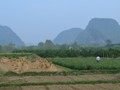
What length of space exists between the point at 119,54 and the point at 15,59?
24637 millimetres

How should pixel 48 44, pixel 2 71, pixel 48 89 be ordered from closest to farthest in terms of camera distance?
1. pixel 48 89
2. pixel 2 71
3. pixel 48 44

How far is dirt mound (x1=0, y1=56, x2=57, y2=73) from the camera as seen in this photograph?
3238 centimetres

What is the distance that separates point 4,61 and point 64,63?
8.14 metres

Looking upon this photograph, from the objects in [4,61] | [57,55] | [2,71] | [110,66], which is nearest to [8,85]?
[2,71]

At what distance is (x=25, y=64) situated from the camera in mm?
33219

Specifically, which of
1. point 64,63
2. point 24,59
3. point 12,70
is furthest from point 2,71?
point 64,63

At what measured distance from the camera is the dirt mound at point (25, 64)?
32375 millimetres

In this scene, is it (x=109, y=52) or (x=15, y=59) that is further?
(x=109, y=52)

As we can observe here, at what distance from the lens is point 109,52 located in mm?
53812

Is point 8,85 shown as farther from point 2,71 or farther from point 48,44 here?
point 48,44

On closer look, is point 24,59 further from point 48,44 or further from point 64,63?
point 48,44

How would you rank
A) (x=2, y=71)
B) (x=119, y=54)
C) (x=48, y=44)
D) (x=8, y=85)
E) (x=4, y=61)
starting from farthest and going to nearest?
1. (x=48, y=44)
2. (x=119, y=54)
3. (x=4, y=61)
4. (x=2, y=71)
5. (x=8, y=85)

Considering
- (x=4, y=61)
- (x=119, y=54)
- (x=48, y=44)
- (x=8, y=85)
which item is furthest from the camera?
(x=48, y=44)

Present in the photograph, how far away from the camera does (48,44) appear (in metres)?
113
